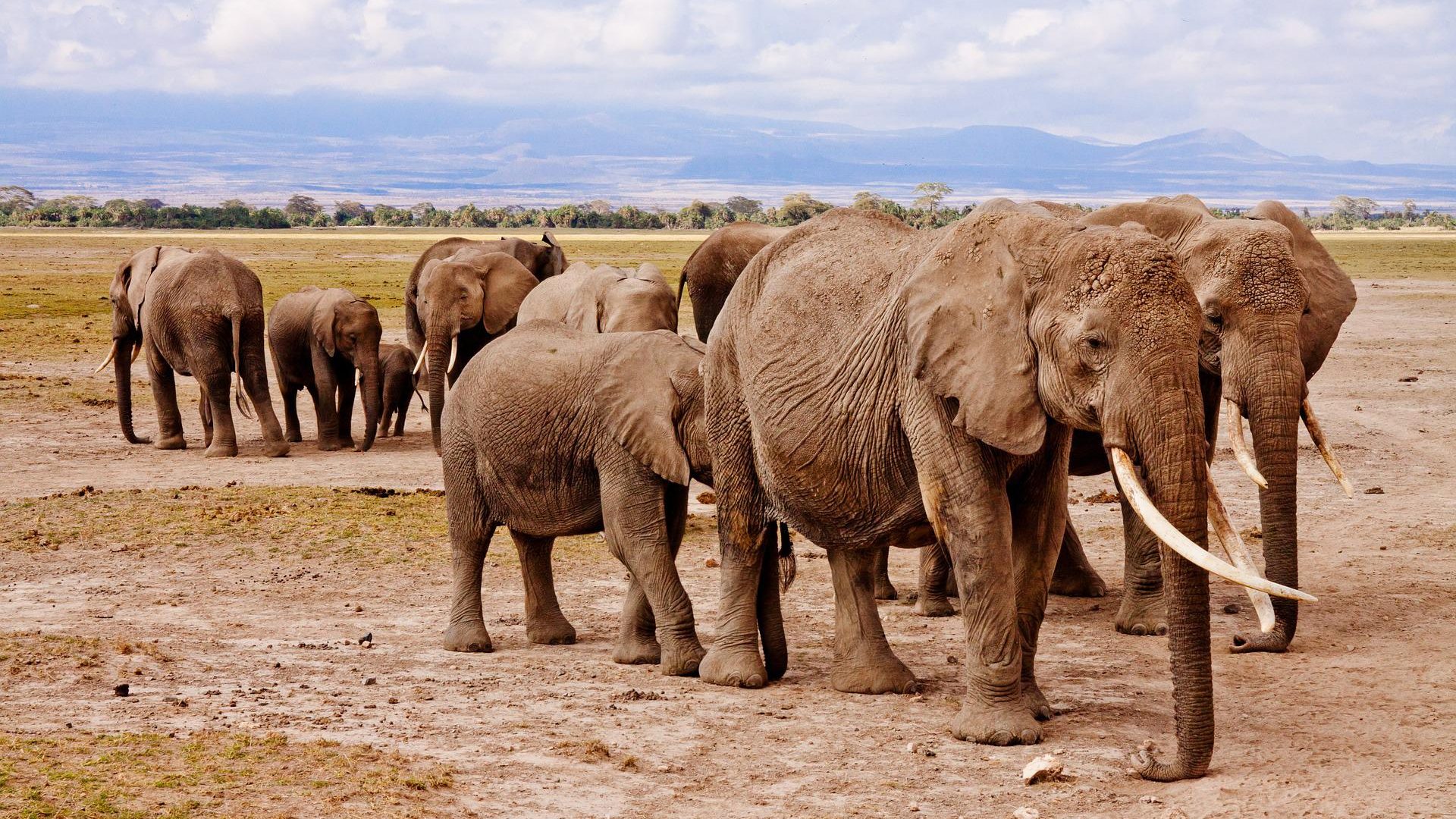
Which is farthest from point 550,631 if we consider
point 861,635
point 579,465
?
point 861,635

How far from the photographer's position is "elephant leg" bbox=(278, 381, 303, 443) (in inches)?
744

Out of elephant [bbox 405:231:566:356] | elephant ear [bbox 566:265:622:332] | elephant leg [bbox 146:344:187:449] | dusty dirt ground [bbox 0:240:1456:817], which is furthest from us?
elephant [bbox 405:231:566:356]

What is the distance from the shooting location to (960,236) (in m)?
6.75

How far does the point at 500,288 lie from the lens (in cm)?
A: 1830

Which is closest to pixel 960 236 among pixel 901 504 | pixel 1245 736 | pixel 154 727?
pixel 901 504

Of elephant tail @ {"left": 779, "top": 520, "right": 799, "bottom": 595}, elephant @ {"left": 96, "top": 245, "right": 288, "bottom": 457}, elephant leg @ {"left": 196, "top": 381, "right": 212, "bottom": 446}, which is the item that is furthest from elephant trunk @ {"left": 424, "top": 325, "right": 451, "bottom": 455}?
elephant tail @ {"left": 779, "top": 520, "right": 799, "bottom": 595}

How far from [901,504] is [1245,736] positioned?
1768mm

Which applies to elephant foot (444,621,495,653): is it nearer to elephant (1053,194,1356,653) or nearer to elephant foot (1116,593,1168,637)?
elephant (1053,194,1356,653)

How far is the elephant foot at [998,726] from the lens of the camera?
6.95m

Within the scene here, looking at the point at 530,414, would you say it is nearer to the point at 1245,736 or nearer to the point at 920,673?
the point at 920,673

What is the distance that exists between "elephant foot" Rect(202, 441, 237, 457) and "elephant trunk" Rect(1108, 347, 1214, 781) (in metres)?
12.9

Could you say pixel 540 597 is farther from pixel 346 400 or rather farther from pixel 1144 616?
pixel 346 400

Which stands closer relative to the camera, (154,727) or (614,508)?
(154,727)

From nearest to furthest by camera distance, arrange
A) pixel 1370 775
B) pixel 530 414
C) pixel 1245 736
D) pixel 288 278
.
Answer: pixel 1370 775 < pixel 1245 736 < pixel 530 414 < pixel 288 278
